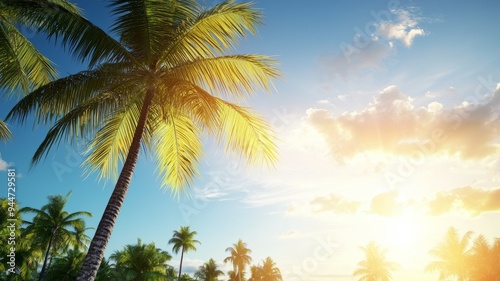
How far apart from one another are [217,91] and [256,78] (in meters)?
1.04

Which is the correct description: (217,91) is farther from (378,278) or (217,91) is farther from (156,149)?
(378,278)

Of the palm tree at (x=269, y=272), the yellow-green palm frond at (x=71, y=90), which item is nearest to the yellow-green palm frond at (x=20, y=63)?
the yellow-green palm frond at (x=71, y=90)

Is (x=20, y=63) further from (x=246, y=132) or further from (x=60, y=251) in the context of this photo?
(x=60, y=251)

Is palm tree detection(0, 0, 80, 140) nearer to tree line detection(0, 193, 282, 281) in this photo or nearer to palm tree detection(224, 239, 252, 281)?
tree line detection(0, 193, 282, 281)

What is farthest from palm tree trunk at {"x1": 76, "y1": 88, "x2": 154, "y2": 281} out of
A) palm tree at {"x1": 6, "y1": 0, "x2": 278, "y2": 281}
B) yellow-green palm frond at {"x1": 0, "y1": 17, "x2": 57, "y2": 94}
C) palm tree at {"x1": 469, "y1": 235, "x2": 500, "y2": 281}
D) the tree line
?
palm tree at {"x1": 469, "y1": 235, "x2": 500, "y2": 281}

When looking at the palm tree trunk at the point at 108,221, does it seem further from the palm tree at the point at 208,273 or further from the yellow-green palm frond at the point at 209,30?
the palm tree at the point at 208,273

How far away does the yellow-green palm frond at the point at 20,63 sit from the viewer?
8.48 metres

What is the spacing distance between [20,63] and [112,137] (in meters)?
3.55

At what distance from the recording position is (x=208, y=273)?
4831 cm

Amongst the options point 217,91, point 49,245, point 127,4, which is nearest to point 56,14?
point 127,4

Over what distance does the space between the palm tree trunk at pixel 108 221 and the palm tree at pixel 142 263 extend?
1121 inches

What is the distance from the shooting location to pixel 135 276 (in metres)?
31.8

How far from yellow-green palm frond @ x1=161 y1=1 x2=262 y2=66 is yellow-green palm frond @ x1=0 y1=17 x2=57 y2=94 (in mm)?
4633

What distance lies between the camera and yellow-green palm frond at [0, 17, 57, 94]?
848 cm
